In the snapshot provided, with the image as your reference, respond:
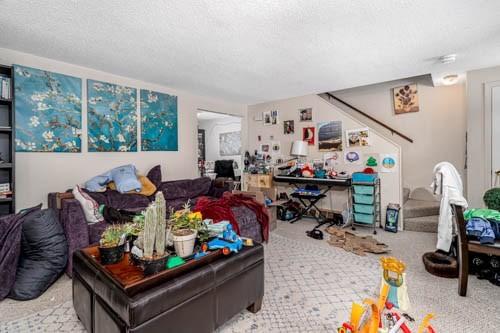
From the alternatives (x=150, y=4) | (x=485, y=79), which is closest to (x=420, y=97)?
(x=485, y=79)

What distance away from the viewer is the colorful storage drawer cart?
3.79 metres

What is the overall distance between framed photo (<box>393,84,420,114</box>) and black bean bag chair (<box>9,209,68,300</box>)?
5.20 m

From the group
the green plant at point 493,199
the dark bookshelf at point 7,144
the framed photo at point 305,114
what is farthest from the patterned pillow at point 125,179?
the green plant at point 493,199

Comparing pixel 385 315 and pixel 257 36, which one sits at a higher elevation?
pixel 257 36

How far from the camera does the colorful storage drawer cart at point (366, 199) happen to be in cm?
379

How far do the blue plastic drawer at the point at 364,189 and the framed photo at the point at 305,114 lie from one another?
160 centimetres

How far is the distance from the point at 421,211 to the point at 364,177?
1.08 meters

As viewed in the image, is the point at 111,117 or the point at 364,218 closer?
the point at 111,117

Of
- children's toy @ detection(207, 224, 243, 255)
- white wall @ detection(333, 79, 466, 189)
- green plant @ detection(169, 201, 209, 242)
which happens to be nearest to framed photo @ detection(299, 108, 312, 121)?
white wall @ detection(333, 79, 466, 189)

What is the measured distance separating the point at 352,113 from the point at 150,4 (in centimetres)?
407

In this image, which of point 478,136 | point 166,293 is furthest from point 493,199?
point 166,293

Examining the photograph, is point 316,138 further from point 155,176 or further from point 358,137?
point 155,176

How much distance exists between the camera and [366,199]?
12.6ft

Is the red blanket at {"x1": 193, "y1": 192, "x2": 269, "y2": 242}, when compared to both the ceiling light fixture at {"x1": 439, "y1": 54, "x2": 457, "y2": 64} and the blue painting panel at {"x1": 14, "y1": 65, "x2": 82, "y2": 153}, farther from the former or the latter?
the ceiling light fixture at {"x1": 439, "y1": 54, "x2": 457, "y2": 64}
